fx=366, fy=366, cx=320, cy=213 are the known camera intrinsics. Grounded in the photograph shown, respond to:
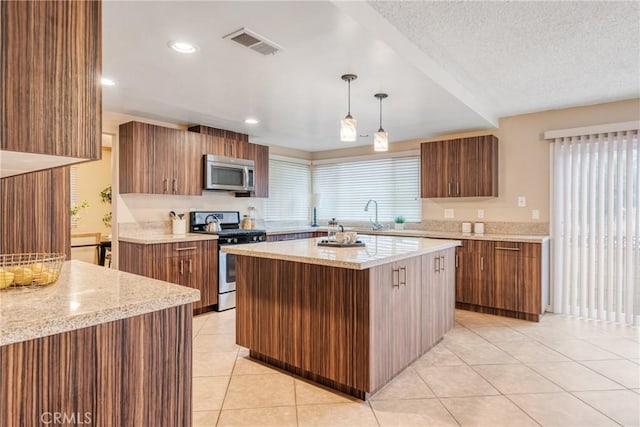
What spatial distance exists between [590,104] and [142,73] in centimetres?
436

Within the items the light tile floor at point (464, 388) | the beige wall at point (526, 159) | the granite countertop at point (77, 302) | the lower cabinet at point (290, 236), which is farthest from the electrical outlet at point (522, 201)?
the granite countertop at point (77, 302)

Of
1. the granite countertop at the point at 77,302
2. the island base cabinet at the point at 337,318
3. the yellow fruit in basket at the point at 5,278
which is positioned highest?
the yellow fruit in basket at the point at 5,278

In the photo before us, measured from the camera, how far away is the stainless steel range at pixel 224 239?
13.6 feet

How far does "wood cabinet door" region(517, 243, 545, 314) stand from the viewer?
12.2 ft

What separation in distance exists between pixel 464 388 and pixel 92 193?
263 inches

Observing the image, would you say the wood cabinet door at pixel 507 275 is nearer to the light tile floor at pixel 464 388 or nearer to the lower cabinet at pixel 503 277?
the lower cabinet at pixel 503 277

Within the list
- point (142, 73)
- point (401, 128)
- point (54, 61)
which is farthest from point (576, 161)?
point (54, 61)

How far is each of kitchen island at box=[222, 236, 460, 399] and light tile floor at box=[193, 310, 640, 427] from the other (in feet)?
0.46

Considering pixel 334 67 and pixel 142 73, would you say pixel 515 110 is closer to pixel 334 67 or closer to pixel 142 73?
pixel 334 67

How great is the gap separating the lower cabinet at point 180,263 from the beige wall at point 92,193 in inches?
128

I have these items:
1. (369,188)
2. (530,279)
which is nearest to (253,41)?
(530,279)

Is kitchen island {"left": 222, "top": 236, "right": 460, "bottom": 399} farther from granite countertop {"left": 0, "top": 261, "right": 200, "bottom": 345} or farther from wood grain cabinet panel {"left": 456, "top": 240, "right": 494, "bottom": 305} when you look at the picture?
wood grain cabinet panel {"left": 456, "top": 240, "right": 494, "bottom": 305}

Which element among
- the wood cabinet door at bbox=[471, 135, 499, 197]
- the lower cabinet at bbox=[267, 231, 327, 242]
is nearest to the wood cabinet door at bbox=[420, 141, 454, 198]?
the wood cabinet door at bbox=[471, 135, 499, 197]

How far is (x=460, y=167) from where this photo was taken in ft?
14.7
